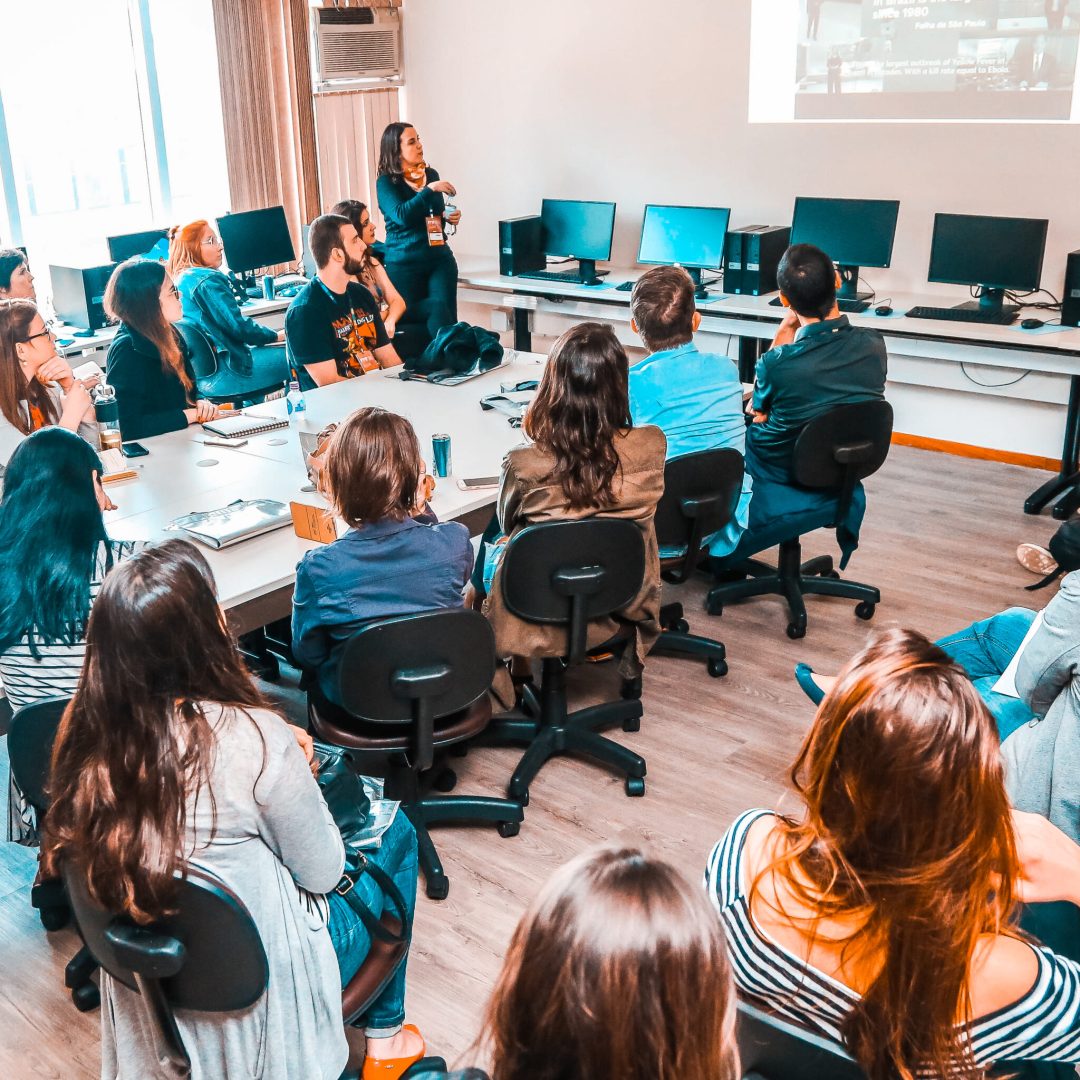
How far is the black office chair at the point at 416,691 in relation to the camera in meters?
2.40

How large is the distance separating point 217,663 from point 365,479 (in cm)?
81

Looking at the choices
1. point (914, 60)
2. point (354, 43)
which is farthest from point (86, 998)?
point (354, 43)

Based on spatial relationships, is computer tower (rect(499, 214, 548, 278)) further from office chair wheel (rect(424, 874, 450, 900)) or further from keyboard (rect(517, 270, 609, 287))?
office chair wheel (rect(424, 874, 450, 900))

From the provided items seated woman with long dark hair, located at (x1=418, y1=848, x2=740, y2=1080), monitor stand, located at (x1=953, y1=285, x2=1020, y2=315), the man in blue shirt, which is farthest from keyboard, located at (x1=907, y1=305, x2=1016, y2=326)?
seated woman with long dark hair, located at (x1=418, y1=848, x2=740, y2=1080)

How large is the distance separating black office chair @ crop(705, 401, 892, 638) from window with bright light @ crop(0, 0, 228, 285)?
12.5 ft

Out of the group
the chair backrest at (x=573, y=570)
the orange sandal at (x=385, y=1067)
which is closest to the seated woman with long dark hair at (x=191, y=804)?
the orange sandal at (x=385, y=1067)

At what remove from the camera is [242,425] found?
12.6 feet

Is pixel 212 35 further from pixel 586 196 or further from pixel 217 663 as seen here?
pixel 217 663

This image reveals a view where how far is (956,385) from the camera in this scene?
554 centimetres

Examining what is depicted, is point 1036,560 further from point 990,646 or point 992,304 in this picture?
point 990,646

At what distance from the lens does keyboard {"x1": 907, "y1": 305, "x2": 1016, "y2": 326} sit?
5125 mm

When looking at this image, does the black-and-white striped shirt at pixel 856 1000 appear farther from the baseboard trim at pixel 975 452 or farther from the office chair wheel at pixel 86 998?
the baseboard trim at pixel 975 452

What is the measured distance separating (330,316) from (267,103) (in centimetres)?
298

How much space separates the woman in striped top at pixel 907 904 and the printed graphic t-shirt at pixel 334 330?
3.37 m
